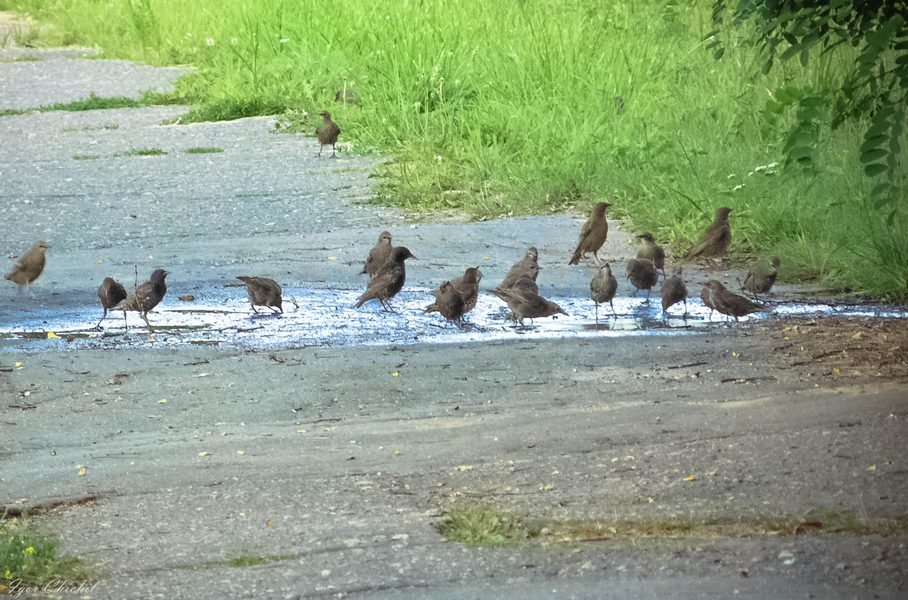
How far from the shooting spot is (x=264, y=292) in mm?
9766

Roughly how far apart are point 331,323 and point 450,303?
822 millimetres

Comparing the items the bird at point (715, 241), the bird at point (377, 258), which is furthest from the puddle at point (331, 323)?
the bird at point (715, 241)

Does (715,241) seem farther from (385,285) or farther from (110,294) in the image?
(110,294)

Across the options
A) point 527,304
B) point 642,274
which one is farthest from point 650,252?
point 527,304

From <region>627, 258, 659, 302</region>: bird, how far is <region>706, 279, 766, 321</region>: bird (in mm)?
787

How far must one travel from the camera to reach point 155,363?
8.62 metres

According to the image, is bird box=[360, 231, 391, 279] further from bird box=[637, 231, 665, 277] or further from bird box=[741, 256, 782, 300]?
bird box=[741, 256, 782, 300]

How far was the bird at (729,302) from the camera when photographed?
31.1ft

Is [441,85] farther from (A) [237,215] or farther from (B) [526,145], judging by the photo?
(A) [237,215]

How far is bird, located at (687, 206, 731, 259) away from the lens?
11047 mm

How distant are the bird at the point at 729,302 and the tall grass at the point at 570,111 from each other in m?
1.14

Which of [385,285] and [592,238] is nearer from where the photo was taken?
[385,285]

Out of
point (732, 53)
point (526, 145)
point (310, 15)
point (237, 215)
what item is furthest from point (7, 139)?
point (732, 53)

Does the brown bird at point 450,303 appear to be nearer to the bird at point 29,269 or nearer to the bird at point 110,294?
the bird at point 110,294
